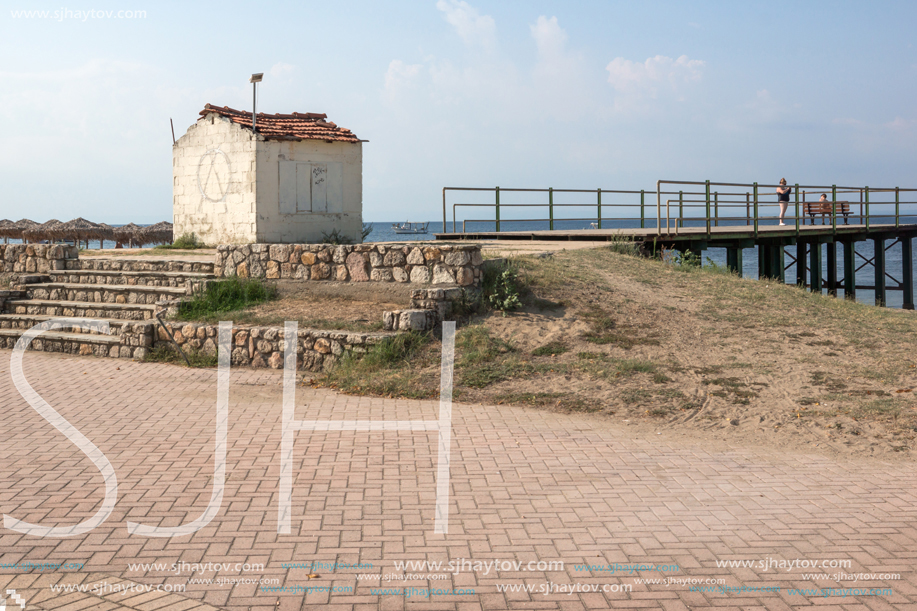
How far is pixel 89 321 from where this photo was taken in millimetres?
11500

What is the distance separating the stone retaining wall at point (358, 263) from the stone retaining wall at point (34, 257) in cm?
393

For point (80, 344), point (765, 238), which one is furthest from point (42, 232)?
point (765, 238)

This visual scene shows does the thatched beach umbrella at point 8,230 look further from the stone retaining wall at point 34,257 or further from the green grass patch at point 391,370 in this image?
the green grass patch at point 391,370

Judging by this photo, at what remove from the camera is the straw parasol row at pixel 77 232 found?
24.2m

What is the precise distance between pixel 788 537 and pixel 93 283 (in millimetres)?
12454

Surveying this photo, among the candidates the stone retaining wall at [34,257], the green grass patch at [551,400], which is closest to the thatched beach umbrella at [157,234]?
the stone retaining wall at [34,257]

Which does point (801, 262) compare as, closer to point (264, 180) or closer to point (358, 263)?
point (264, 180)

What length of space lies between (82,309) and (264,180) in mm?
5371

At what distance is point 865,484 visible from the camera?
5.12 metres

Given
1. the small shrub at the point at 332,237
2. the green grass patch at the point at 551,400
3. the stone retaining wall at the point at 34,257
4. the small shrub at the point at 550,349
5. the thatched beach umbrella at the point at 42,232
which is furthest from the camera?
the thatched beach umbrella at the point at 42,232

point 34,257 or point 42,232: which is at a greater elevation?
point 42,232

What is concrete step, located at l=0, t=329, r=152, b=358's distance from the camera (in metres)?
10.6

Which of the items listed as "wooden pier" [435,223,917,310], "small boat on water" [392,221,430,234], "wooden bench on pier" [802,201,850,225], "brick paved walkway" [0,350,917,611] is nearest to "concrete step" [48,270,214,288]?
"brick paved walkway" [0,350,917,611]

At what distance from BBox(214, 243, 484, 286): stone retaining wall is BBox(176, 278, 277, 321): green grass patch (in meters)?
0.32
